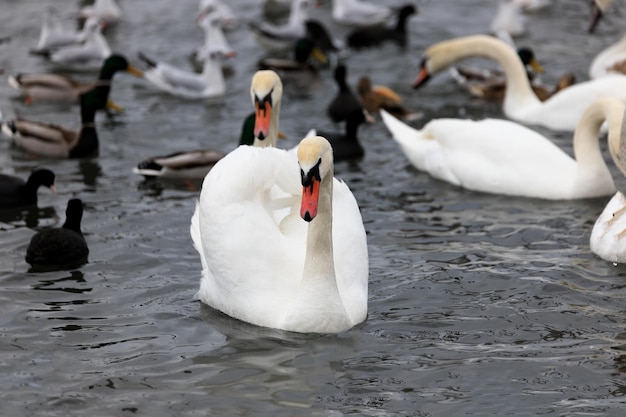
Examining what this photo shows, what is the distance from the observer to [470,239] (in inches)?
392

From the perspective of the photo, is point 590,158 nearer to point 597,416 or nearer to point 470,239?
point 470,239

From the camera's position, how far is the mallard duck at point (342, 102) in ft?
46.3

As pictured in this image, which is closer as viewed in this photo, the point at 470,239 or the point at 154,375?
the point at 154,375

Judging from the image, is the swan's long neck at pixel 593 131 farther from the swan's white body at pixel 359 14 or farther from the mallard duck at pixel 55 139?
the swan's white body at pixel 359 14

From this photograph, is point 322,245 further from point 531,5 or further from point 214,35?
point 531,5

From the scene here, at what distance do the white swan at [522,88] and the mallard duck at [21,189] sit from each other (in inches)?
207

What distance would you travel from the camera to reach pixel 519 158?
11.3m

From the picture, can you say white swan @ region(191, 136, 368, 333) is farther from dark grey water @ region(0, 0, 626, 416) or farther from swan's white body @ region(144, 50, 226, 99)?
swan's white body @ region(144, 50, 226, 99)

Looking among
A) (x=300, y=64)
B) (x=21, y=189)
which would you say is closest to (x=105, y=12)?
(x=300, y=64)

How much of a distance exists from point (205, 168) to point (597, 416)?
590cm

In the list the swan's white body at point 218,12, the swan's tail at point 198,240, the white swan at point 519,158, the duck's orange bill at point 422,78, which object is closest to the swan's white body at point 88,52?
the swan's white body at point 218,12

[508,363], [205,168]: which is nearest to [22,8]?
[205,168]

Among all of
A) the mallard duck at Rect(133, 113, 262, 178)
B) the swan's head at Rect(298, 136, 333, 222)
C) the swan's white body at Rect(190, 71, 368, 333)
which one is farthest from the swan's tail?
the mallard duck at Rect(133, 113, 262, 178)

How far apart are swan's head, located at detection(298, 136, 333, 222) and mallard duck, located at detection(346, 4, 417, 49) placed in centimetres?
1065
